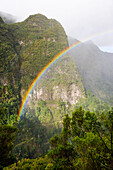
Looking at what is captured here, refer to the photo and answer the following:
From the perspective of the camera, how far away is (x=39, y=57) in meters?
94.4

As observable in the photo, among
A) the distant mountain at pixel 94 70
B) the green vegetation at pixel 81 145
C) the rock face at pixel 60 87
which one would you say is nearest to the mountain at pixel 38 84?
the rock face at pixel 60 87

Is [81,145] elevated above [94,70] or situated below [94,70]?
below

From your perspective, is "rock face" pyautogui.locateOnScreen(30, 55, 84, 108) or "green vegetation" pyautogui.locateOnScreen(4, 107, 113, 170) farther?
"rock face" pyautogui.locateOnScreen(30, 55, 84, 108)

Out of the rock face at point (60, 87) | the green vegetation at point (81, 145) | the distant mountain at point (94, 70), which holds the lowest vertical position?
the green vegetation at point (81, 145)

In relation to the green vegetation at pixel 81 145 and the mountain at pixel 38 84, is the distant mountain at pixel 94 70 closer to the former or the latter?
the mountain at pixel 38 84

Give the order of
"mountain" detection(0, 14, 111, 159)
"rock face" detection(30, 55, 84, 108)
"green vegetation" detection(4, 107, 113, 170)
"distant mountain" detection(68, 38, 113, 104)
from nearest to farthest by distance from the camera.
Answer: "green vegetation" detection(4, 107, 113, 170)
"mountain" detection(0, 14, 111, 159)
"rock face" detection(30, 55, 84, 108)
"distant mountain" detection(68, 38, 113, 104)

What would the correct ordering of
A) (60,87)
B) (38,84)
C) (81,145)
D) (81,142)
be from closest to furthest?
(81,145)
(81,142)
(60,87)
(38,84)

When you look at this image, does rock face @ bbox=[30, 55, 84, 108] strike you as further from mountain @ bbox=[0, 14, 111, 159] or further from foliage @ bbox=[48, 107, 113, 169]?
foliage @ bbox=[48, 107, 113, 169]

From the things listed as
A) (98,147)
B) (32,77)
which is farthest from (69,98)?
(98,147)

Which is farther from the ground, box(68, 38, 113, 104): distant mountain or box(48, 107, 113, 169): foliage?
box(68, 38, 113, 104): distant mountain

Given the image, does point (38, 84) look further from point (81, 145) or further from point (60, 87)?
point (81, 145)

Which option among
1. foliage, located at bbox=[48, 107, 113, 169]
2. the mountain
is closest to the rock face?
the mountain

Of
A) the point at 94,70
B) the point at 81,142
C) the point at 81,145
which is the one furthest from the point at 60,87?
the point at 94,70

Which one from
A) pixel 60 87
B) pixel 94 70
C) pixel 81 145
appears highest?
pixel 94 70
